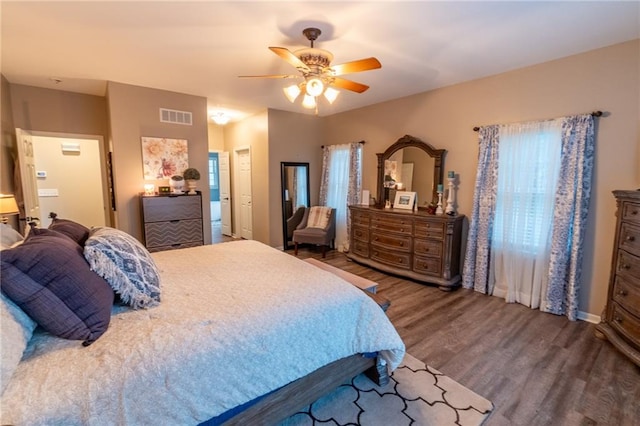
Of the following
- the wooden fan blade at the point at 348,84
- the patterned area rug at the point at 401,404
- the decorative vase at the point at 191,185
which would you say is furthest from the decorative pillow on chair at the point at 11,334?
the decorative vase at the point at 191,185

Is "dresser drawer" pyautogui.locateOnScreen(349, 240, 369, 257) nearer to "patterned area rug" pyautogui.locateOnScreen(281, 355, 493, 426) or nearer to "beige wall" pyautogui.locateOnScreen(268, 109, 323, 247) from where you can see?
"beige wall" pyautogui.locateOnScreen(268, 109, 323, 247)

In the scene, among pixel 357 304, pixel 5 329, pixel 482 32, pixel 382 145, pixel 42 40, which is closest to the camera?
pixel 5 329

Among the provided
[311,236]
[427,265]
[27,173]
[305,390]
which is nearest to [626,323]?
[427,265]

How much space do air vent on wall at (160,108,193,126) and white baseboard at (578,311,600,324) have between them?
5612 mm

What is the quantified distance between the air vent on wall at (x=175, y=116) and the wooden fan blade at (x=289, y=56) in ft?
8.93

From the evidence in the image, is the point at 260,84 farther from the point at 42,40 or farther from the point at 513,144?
the point at 513,144

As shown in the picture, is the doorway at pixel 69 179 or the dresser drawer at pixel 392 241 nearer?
the dresser drawer at pixel 392 241

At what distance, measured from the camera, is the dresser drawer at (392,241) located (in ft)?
13.6

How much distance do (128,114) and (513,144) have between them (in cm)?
502

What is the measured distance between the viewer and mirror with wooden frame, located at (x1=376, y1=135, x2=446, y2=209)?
4254 millimetres

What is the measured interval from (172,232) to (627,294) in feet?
16.7

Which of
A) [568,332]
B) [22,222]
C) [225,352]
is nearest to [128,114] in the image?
[22,222]

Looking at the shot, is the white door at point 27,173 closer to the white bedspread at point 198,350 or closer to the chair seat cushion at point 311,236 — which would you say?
the white bedspread at point 198,350

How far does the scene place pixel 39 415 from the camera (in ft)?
3.25
